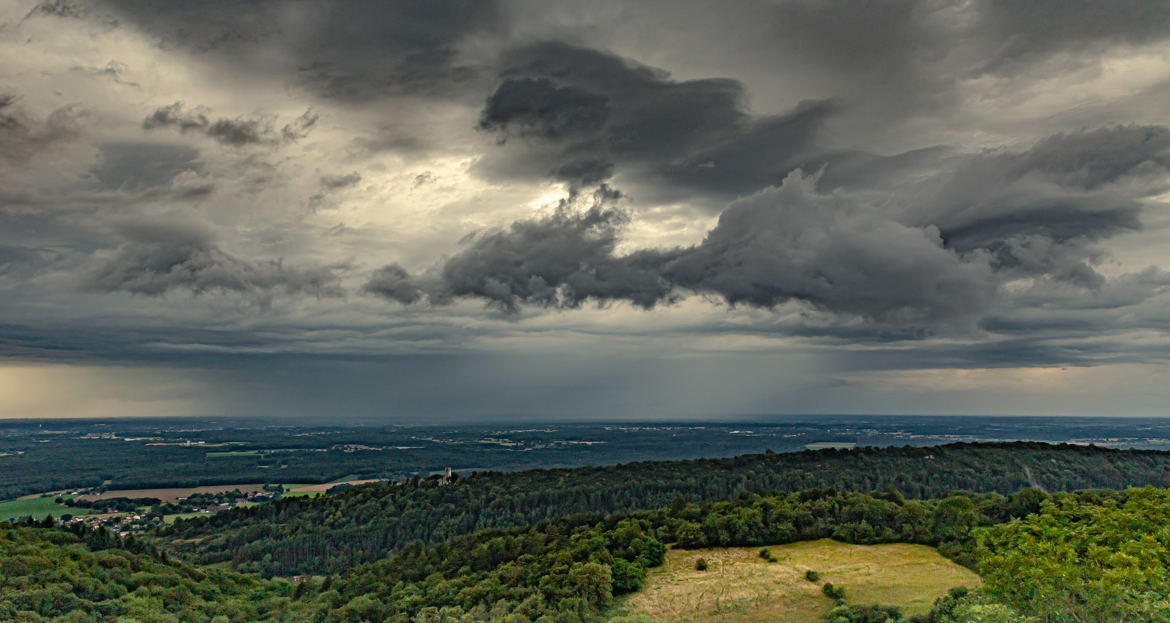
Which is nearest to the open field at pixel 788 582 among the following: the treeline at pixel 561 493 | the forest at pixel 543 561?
the forest at pixel 543 561

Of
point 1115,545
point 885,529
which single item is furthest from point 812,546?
point 1115,545

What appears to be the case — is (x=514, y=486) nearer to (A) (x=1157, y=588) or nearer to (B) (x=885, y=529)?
(B) (x=885, y=529)

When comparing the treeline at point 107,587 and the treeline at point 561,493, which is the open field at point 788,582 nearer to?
the treeline at point 107,587

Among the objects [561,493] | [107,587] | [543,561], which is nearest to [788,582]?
[543,561]

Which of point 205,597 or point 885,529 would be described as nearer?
point 885,529

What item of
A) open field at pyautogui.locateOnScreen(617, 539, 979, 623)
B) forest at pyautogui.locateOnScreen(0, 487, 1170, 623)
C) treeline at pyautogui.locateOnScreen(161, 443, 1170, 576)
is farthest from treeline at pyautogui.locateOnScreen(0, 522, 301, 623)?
open field at pyautogui.locateOnScreen(617, 539, 979, 623)

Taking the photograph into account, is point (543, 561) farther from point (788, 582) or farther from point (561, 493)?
point (561, 493)
